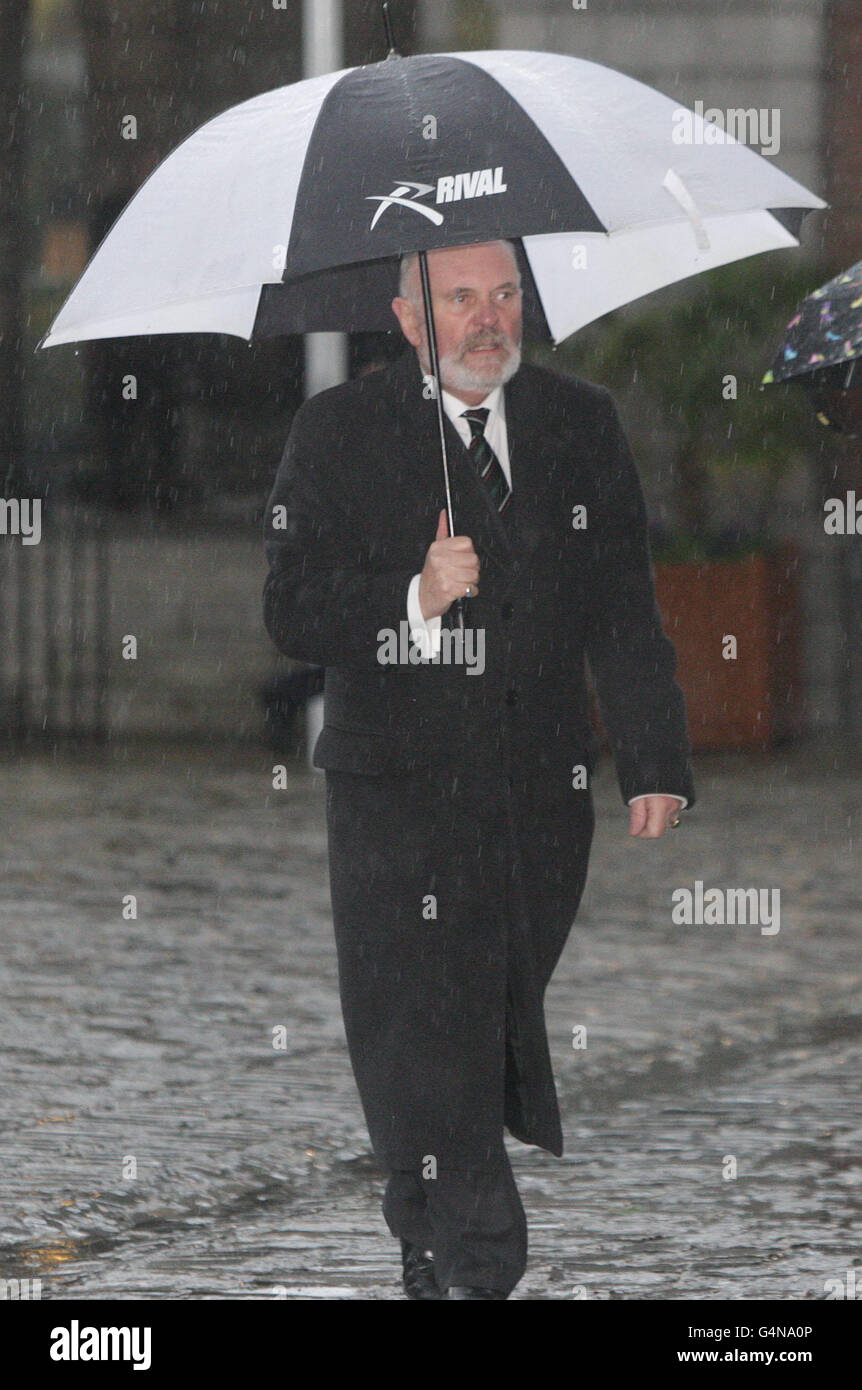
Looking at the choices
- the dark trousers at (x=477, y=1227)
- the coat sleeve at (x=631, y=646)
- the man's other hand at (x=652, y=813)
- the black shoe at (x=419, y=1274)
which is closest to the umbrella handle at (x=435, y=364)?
the coat sleeve at (x=631, y=646)

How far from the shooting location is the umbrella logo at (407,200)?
4297 millimetres

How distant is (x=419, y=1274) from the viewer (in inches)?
183

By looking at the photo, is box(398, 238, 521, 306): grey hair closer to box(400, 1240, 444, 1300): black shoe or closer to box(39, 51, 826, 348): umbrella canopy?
box(39, 51, 826, 348): umbrella canopy

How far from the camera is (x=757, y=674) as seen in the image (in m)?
14.2

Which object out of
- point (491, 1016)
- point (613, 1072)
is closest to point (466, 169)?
point (491, 1016)

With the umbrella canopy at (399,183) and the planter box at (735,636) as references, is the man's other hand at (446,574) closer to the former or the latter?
the umbrella canopy at (399,183)

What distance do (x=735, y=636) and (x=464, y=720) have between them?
964 cm

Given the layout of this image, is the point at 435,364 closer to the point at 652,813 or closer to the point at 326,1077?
the point at 652,813

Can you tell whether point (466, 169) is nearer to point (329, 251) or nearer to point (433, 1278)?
point (329, 251)

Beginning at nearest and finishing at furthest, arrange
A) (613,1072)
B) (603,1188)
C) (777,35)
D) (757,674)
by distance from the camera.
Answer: (603,1188) < (613,1072) < (757,674) < (777,35)

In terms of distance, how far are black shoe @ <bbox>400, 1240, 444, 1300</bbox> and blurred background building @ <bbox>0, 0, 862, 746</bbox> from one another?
8.82 metres

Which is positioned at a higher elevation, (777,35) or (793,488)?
(777,35)

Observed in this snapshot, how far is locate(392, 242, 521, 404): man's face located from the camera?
456cm
